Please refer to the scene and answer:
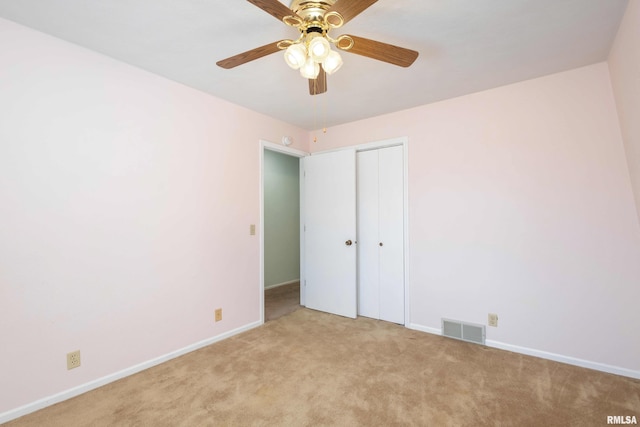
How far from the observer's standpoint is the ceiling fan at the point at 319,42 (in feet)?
4.28

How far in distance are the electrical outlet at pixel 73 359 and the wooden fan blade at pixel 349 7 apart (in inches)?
105

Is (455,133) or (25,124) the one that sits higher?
(455,133)

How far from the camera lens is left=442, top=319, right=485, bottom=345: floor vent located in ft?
8.98

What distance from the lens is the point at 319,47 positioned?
138 cm

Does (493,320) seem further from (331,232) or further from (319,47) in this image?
(319,47)

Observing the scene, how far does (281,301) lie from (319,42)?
3.58 m

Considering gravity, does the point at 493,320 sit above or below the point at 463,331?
above

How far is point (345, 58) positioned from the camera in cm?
217

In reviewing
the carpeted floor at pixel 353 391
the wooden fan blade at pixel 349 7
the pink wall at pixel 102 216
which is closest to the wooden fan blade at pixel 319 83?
the wooden fan blade at pixel 349 7

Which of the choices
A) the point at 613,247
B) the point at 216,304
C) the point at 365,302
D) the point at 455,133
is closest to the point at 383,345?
the point at 365,302

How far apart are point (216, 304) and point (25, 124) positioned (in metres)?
1.99

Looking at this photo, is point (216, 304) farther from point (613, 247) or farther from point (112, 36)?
point (613, 247)

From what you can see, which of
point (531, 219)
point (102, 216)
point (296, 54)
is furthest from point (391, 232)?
point (102, 216)

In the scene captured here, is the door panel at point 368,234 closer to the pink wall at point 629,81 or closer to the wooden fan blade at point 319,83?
the wooden fan blade at point 319,83
